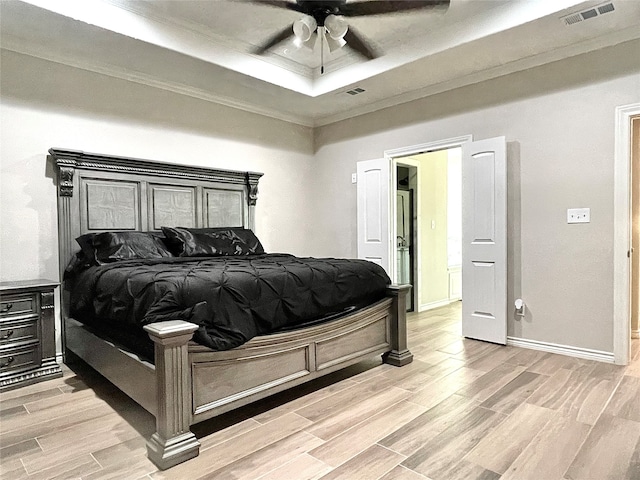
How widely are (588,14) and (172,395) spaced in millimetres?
3662

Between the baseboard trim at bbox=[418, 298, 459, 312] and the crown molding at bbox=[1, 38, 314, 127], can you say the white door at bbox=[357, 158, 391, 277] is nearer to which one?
the baseboard trim at bbox=[418, 298, 459, 312]

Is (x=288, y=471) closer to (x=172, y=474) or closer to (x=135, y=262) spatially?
(x=172, y=474)

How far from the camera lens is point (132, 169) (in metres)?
3.73

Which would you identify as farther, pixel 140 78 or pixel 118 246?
pixel 140 78

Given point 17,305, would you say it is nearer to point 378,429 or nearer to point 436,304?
point 378,429

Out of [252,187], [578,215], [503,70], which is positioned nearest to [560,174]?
[578,215]

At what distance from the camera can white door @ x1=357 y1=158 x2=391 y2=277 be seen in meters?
4.70

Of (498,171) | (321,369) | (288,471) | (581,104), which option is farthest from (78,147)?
(581,104)

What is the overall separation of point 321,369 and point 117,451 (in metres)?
1.21

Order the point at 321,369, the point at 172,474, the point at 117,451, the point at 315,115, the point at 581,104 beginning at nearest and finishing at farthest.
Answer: the point at 172,474, the point at 117,451, the point at 321,369, the point at 581,104, the point at 315,115

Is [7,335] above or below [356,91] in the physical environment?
below

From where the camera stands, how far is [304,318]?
2.47 metres

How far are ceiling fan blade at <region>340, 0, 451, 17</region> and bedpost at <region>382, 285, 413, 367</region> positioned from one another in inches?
76.3

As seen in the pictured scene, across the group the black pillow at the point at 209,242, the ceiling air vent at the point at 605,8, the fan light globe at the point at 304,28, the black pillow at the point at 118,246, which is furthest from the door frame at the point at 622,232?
the black pillow at the point at 118,246
